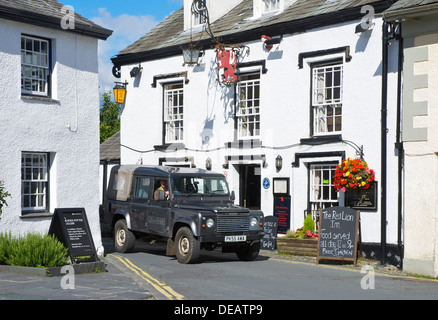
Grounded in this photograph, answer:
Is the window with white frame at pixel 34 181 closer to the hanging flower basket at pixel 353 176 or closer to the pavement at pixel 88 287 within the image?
the pavement at pixel 88 287

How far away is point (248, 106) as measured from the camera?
19.5 metres

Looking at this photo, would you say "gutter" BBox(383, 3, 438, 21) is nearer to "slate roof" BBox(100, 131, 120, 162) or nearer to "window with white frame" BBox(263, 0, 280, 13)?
"window with white frame" BBox(263, 0, 280, 13)

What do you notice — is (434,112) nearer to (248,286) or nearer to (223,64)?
(248,286)

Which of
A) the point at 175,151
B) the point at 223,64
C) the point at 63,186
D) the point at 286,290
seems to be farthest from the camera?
the point at 175,151

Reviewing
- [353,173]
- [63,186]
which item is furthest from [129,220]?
[353,173]

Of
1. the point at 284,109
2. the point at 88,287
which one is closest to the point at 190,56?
the point at 284,109

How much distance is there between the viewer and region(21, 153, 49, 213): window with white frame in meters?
15.1

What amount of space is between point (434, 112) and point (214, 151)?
8058 mm

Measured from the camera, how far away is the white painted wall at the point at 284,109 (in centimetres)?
1598

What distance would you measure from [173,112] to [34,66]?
23.0 feet

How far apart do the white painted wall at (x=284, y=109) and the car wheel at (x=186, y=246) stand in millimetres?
4317

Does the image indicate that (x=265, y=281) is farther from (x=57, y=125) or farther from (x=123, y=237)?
(x=57, y=125)

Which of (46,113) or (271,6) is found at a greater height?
(271,6)

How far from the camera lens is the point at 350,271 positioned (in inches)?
544
